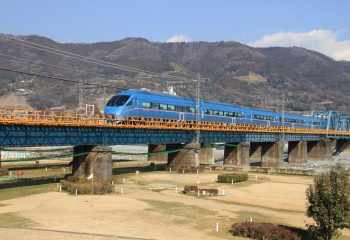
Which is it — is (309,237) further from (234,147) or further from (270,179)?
(234,147)

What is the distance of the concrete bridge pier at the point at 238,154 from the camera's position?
3344 inches

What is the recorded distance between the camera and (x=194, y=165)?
69.7 meters

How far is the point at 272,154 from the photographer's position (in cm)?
9581

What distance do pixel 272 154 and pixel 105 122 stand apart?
170 ft

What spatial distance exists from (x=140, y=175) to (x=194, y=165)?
411 inches

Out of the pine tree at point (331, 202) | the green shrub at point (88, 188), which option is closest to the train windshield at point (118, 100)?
the green shrub at point (88, 188)

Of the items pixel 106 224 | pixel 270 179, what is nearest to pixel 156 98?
pixel 270 179

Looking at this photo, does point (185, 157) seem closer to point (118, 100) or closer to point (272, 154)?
point (118, 100)

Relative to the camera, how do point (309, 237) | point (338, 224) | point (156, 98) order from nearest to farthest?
point (338, 224)
point (309, 237)
point (156, 98)

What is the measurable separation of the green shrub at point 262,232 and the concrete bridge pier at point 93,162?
84.3ft

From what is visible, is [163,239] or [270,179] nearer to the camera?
[163,239]

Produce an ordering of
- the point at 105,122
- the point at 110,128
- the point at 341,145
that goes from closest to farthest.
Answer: the point at 110,128, the point at 105,122, the point at 341,145

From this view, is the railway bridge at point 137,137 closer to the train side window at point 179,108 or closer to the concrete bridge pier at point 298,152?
the concrete bridge pier at point 298,152

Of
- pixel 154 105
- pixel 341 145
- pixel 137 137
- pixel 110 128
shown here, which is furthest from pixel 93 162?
pixel 341 145
